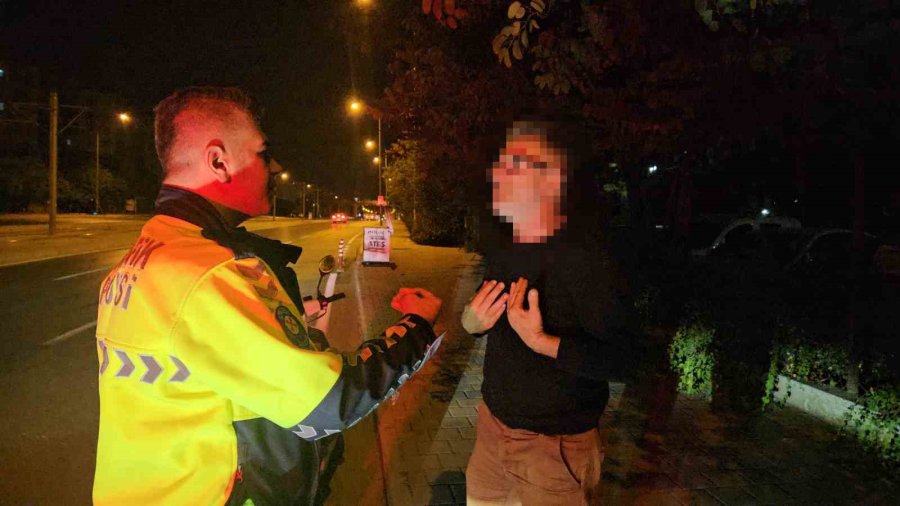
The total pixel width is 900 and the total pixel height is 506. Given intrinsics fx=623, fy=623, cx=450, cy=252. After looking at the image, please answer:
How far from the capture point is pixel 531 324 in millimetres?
1928

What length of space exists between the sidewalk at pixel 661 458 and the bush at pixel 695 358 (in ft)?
0.57

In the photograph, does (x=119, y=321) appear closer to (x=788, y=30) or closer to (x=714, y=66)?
(x=714, y=66)

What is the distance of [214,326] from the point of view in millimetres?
1231

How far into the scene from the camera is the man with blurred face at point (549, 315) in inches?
76.0

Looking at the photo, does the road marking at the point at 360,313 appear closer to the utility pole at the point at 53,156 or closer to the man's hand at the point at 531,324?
the man's hand at the point at 531,324

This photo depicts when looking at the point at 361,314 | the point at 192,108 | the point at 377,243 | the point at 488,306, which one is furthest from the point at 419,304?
the point at 377,243

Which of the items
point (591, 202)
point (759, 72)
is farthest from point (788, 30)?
point (591, 202)

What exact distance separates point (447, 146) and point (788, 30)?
147 inches

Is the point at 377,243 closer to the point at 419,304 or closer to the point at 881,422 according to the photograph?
the point at 881,422

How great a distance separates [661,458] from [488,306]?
3.11 m

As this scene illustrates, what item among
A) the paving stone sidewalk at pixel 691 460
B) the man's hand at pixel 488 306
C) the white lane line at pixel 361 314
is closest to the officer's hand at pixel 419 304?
the man's hand at pixel 488 306

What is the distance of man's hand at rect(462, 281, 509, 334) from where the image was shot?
1986 millimetres

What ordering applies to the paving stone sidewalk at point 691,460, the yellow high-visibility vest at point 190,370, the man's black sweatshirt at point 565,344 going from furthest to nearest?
the paving stone sidewalk at point 691,460, the man's black sweatshirt at point 565,344, the yellow high-visibility vest at point 190,370

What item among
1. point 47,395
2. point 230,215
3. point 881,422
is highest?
point 230,215
